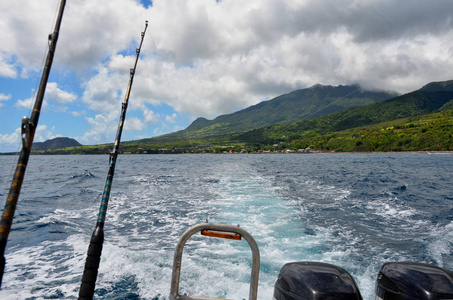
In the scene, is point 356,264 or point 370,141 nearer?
point 356,264

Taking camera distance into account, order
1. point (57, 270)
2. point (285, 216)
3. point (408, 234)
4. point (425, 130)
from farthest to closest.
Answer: point (425, 130) < point (285, 216) < point (408, 234) < point (57, 270)

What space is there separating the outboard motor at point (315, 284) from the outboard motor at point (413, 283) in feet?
1.61

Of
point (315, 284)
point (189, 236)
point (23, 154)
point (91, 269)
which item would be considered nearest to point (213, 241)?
point (315, 284)

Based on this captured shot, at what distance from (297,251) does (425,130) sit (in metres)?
147

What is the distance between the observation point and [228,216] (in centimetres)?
1227

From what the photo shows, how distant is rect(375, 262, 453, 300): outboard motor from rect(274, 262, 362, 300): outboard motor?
19.4 inches

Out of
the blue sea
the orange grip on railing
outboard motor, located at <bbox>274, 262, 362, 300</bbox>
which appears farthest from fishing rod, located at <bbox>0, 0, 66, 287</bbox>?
outboard motor, located at <bbox>274, 262, 362, 300</bbox>

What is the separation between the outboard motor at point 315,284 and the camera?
2840mm

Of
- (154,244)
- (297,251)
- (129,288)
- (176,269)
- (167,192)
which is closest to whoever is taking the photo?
(176,269)

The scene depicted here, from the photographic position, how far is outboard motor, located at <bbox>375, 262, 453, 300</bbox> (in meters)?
2.83

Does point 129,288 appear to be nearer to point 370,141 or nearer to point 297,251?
point 297,251

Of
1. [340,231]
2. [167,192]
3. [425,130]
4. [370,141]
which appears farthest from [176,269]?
[425,130]

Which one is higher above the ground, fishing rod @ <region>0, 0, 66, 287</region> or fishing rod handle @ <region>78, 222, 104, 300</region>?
fishing rod @ <region>0, 0, 66, 287</region>

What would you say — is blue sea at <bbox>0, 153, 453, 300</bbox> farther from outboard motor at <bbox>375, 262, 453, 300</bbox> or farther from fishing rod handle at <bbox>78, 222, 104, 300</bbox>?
outboard motor at <bbox>375, 262, 453, 300</bbox>
